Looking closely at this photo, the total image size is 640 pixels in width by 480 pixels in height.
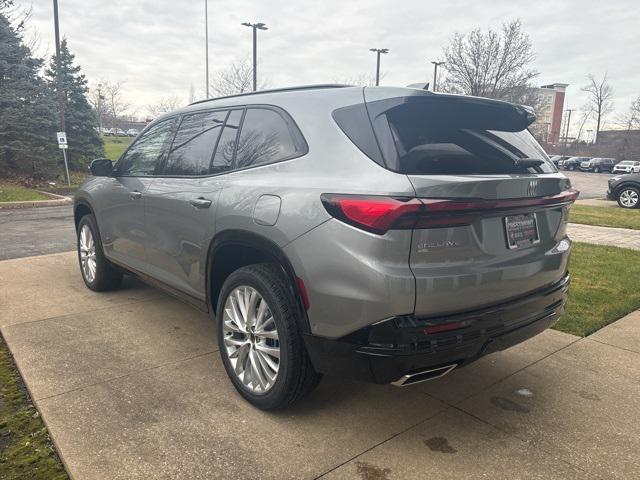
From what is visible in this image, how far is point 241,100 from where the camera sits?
11.0 ft

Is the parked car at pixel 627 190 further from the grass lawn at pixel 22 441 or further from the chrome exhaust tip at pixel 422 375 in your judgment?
the grass lawn at pixel 22 441

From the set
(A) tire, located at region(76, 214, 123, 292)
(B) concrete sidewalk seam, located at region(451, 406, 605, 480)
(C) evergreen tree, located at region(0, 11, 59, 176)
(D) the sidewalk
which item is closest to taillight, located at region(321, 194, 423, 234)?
(B) concrete sidewalk seam, located at region(451, 406, 605, 480)

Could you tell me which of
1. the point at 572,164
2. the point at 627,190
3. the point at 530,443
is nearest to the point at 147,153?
the point at 530,443

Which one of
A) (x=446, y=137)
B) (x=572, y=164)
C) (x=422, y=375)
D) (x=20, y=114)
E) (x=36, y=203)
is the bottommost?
(x=36, y=203)

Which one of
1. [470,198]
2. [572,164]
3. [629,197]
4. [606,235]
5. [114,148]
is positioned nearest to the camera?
[470,198]

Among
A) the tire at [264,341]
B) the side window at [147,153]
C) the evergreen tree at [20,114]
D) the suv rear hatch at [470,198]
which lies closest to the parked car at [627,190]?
the suv rear hatch at [470,198]

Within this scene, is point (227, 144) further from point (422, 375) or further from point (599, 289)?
point (599, 289)

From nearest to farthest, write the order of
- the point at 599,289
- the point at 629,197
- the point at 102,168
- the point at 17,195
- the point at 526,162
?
the point at 526,162 < the point at 102,168 < the point at 599,289 < the point at 17,195 < the point at 629,197

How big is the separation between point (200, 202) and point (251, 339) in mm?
956

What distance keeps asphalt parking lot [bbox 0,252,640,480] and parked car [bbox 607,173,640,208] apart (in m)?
13.6

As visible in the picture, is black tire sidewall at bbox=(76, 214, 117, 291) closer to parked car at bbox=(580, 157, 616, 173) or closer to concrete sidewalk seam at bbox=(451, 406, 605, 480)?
concrete sidewalk seam at bbox=(451, 406, 605, 480)

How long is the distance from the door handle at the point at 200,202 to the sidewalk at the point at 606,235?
763 cm

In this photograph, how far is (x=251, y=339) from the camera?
2.92 m

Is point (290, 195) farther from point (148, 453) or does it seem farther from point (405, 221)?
point (148, 453)
